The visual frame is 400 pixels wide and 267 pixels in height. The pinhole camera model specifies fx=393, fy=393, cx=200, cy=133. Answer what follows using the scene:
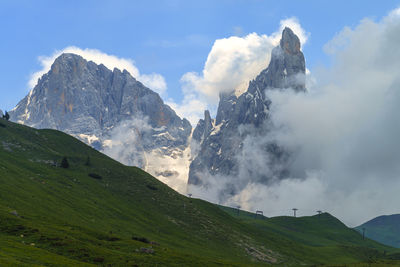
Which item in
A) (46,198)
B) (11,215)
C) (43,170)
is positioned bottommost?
(11,215)

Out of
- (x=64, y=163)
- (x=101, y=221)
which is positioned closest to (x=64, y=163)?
(x=64, y=163)

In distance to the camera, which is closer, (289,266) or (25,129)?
(289,266)

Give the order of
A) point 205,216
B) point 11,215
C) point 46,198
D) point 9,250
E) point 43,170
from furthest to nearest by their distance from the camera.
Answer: point 205,216, point 43,170, point 46,198, point 11,215, point 9,250

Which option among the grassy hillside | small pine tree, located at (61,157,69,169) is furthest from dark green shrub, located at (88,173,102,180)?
small pine tree, located at (61,157,69,169)

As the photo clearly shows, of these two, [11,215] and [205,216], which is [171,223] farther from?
[11,215]

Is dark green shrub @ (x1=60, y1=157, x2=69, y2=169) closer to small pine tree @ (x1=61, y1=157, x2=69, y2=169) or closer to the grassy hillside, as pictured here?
small pine tree @ (x1=61, y1=157, x2=69, y2=169)

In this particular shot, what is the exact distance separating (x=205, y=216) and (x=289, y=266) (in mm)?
41925

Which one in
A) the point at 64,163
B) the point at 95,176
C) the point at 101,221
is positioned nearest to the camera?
the point at 101,221

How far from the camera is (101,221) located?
10750 centimetres

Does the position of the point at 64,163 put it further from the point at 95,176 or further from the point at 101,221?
the point at 101,221

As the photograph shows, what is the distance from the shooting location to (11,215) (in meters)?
72.9

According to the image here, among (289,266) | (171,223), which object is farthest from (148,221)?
(289,266)

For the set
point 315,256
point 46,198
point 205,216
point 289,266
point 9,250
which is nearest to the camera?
point 9,250

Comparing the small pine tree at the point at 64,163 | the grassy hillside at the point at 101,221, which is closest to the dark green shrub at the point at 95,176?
the grassy hillside at the point at 101,221
